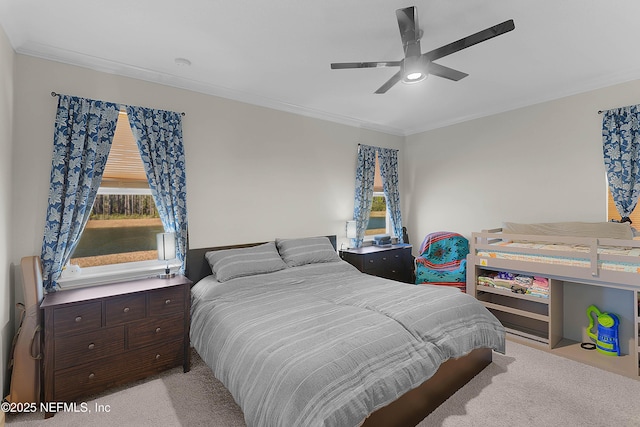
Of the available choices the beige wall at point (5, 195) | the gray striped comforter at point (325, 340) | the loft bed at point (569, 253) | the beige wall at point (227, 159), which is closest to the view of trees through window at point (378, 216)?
the beige wall at point (227, 159)

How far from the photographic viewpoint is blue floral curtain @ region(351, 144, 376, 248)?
15.3 feet

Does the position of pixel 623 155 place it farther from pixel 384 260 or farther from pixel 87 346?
pixel 87 346

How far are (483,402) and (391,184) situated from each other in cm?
342

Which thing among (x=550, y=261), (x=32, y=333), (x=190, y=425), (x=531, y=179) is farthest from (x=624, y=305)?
(x=32, y=333)

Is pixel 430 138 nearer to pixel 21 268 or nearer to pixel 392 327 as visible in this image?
pixel 392 327

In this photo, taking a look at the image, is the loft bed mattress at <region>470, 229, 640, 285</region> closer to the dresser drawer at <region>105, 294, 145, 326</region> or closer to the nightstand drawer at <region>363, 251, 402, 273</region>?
the nightstand drawer at <region>363, 251, 402, 273</region>

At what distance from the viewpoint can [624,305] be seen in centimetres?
296

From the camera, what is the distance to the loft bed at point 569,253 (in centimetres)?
262

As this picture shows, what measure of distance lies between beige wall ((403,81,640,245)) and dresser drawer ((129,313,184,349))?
3963 mm

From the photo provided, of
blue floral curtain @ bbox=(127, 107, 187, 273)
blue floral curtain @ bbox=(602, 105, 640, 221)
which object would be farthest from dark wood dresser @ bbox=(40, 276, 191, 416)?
blue floral curtain @ bbox=(602, 105, 640, 221)

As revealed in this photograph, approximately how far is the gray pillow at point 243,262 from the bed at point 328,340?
0.01 metres

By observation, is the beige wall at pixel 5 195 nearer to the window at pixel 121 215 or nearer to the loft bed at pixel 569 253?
the window at pixel 121 215

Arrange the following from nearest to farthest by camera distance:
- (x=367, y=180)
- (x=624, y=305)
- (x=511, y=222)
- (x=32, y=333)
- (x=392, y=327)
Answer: (x=392, y=327) < (x=32, y=333) < (x=624, y=305) < (x=511, y=222) < (x=367, y=180)

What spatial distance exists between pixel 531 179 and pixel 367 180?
84.6 inches
